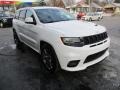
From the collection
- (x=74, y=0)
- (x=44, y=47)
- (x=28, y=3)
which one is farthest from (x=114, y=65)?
(x=74, y=0)

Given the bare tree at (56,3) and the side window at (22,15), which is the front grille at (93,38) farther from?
the bare tree at (56,3)

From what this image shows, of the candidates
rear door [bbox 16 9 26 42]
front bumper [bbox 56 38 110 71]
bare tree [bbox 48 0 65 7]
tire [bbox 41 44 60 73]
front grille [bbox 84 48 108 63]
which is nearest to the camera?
front bumper [bbox 56 38 110 71]

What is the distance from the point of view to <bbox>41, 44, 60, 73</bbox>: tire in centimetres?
467

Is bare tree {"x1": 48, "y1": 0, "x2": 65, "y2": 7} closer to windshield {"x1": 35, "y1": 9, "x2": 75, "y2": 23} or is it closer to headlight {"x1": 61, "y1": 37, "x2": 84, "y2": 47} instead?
windshield {"x1": 35, "y1": 9, "x2": 75, "y2": 23}

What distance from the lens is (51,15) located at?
5.88m

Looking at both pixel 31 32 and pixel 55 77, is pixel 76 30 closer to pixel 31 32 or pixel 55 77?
pixel 55 77

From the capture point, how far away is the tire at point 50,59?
4.67 meters

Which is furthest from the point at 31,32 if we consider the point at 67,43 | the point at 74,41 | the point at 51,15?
the point at 74,41

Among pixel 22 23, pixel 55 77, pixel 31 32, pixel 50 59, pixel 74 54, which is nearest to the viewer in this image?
pixel 74 54

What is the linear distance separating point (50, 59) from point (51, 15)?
1646 mm

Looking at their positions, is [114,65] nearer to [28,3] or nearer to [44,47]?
[44,47]

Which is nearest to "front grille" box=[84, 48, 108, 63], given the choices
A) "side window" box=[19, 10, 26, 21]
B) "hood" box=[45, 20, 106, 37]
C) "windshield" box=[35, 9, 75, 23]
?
"hood" box=[45, 20, 106, 37]

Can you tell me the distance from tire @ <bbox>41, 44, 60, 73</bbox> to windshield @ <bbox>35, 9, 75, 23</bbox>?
0.91 metres

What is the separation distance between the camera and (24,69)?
5484 millimetres
